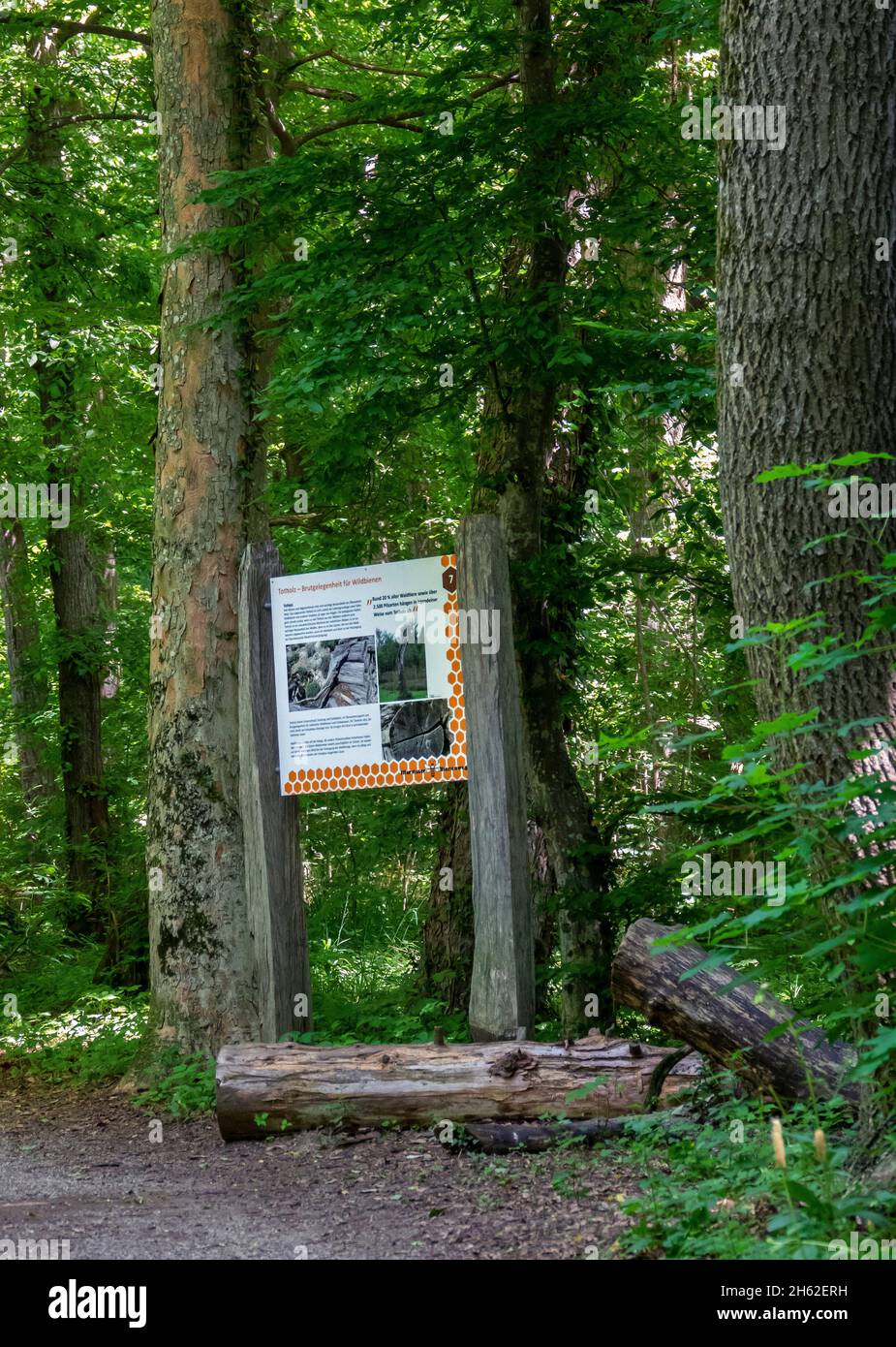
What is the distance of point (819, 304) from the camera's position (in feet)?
14.7

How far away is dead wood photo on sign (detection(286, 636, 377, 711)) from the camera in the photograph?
728 cm

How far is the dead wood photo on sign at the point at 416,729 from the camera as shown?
696cm

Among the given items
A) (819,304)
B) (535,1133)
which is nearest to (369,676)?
(535,1133)

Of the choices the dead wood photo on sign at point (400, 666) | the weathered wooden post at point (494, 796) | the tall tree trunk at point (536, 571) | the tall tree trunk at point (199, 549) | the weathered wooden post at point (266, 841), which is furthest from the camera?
the tall tree trunk at point (536, 571)

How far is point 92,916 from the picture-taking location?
14523mm

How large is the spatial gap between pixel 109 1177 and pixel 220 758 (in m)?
2.64

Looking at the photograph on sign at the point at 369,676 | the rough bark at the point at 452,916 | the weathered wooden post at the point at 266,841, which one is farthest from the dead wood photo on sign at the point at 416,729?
the rough bark at the point at 452,916

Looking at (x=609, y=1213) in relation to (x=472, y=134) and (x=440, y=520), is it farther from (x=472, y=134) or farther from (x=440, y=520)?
(x=440, y=520)

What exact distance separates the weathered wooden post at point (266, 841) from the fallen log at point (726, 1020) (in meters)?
2.42

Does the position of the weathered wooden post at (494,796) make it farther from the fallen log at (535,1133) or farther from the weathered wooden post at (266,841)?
the weathered wooden post at (266,841)

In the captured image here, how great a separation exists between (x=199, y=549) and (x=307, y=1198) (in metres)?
4.16

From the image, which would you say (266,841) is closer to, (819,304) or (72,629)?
(819,304)

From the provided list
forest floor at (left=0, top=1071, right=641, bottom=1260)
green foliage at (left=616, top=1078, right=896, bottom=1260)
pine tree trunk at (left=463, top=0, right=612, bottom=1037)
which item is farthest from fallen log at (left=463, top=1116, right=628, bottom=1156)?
pine tree trunk at (left=463, top=0, right=612, bottom=1037)

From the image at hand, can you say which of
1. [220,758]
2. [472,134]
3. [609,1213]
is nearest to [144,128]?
[472,134]
